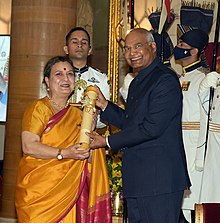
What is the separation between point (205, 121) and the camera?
607 centimetres

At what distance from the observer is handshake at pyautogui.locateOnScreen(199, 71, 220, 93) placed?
228 inches

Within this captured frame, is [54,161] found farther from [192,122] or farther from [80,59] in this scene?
[192,122]

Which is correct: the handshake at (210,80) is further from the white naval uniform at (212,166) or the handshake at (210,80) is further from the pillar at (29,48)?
the pillar at (29,48)

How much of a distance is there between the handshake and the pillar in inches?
71.2

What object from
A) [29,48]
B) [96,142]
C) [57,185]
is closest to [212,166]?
[96,142]

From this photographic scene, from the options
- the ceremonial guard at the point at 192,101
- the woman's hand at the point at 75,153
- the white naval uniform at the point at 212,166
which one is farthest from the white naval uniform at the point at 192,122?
the woman's hand at the point at 75,153

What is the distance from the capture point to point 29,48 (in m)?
7.12

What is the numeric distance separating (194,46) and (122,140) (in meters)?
1.96

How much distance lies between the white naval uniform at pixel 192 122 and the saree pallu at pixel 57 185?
151 cm

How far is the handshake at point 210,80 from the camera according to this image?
580 centimetres

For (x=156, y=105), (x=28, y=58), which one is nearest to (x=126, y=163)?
(x=156, y=105)

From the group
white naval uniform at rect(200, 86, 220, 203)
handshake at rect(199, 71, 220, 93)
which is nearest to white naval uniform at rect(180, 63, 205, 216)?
white naval uniform at rect(200, 86, 220, 203)

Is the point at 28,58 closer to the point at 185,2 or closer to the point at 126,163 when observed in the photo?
the point at 185,2

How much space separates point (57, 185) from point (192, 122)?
5.99ft
